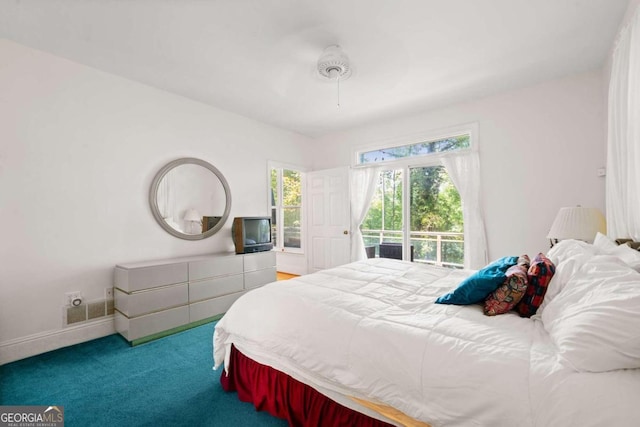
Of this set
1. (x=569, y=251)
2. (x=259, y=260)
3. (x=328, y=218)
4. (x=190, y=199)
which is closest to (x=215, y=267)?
(x=259, y=260)

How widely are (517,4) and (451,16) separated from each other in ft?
1.43

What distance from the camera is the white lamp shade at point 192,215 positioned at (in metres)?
3.45

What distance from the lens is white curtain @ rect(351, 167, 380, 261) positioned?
14.7ft

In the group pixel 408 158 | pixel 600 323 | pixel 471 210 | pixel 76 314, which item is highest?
pixel 408 158

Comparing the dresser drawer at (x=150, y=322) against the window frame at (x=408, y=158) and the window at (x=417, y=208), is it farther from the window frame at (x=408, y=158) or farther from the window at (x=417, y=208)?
the window frame at (x=408, y=158)

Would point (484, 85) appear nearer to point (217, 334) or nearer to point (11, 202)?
point (217, 334)

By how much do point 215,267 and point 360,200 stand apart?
8.14 ft

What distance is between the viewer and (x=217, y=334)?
1942 mm

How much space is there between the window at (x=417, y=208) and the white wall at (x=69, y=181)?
280 centimetres

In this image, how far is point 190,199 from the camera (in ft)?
11.4

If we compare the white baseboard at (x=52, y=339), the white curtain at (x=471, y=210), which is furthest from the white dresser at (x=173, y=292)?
the white curtain at (x=471, y=210)

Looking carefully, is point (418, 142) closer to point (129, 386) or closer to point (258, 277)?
point (258, 277)

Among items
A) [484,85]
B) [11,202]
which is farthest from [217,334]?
[484,85]

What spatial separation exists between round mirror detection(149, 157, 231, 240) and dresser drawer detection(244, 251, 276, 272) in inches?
24.6
